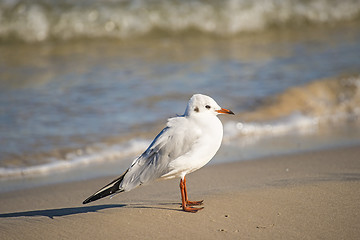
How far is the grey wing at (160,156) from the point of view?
11.6 ft

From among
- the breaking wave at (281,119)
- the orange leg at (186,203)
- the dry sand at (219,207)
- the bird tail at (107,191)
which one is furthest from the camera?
the breaking wave at (281,119)

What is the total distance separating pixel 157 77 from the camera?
8.86 meters

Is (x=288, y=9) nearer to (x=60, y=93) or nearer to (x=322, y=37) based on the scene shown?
(x=322, y=37)

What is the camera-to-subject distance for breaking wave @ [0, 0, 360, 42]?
12.9m

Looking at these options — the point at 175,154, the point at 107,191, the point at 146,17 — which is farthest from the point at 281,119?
the point at 146,17

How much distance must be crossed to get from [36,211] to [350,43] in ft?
27.8

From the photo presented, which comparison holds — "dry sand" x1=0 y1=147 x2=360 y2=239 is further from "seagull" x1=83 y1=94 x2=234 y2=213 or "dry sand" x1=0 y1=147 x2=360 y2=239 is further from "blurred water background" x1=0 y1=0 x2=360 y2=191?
"blurred water background" x1=0 y1=0 x2=360 y2=191

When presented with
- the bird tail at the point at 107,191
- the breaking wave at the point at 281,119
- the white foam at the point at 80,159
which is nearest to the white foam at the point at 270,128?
the breaking wave at the point at 281,119

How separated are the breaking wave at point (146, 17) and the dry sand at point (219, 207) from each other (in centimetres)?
876

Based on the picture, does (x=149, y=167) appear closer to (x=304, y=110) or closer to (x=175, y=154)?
(x=175, y=154)

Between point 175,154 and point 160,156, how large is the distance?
0.10 meters

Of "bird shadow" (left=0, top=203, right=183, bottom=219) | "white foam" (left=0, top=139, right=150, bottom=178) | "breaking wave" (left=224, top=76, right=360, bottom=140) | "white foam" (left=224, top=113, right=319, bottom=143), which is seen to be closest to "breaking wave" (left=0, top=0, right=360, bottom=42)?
"breaking wave" (left=224, top=76, right=360, bottom=140)

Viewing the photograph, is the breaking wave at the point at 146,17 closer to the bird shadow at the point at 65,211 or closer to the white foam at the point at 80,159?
the white foam at the point at 80,159

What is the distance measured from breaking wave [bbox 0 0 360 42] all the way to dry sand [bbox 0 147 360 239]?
8756 mm
